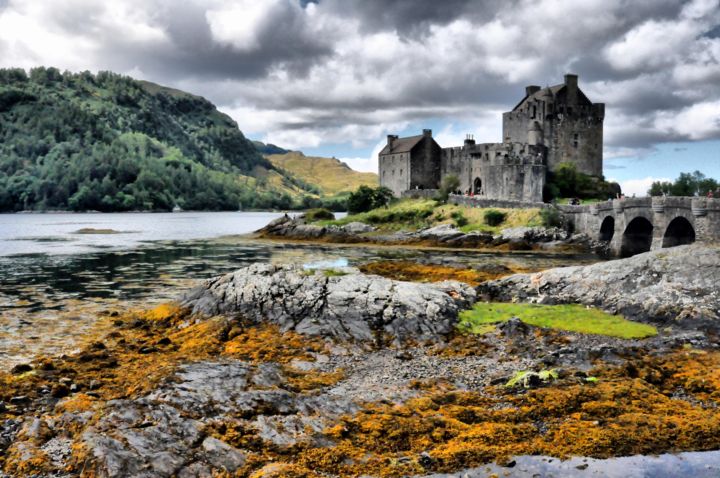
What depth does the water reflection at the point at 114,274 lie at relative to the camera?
23.1 m

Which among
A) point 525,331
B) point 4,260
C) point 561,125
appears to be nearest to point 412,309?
point 525,331

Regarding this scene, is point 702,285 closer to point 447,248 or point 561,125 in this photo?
point 447,248

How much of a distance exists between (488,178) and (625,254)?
28.7 metres

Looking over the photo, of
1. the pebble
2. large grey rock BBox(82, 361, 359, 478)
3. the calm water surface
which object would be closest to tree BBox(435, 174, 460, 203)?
the calm water surface

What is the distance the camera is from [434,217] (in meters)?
69.9

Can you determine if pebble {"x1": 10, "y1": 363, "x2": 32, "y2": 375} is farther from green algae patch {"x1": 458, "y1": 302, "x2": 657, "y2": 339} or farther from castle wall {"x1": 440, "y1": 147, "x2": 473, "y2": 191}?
castle wall {"x1": 440, "y1": 147, "x2": 473, "y2": 191}

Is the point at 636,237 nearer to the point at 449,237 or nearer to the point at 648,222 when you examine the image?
the point at 648,222

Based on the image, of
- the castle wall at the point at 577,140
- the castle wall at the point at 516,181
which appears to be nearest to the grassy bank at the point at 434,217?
the castle wall at the point at 516,181

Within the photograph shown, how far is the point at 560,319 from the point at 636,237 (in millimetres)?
33280

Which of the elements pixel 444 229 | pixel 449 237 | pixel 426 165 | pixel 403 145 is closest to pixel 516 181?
pixel 444 229

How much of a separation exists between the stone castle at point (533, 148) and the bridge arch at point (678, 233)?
23.8 metres

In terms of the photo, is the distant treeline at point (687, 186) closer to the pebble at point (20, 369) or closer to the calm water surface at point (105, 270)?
the calm water surface at point (105, 270)

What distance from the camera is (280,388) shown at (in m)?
14.9

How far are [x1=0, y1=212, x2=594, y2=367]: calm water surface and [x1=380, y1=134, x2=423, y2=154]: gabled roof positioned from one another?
29255 millimetres
